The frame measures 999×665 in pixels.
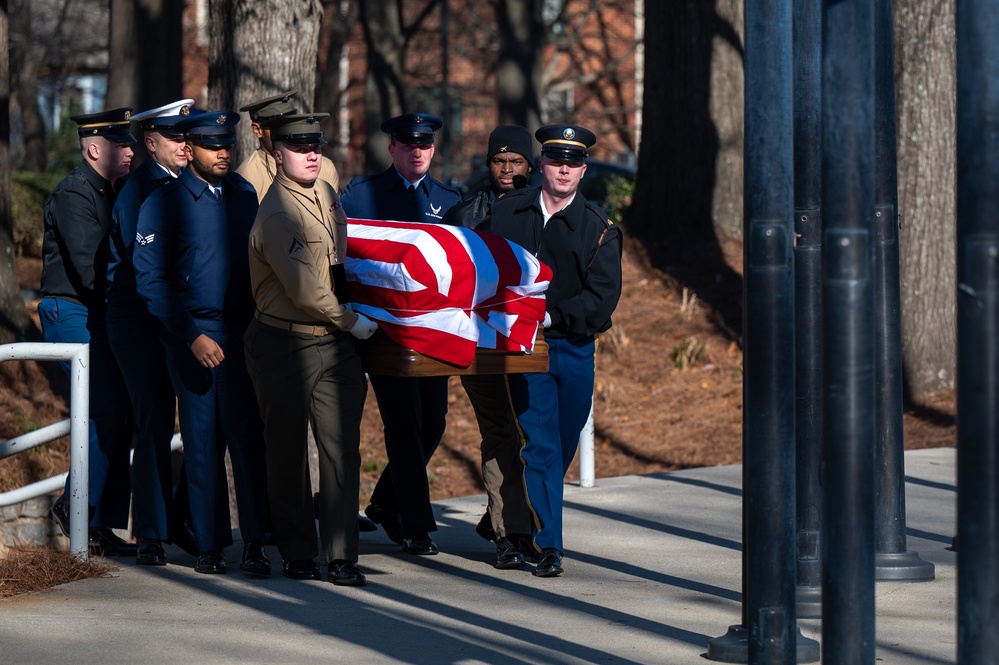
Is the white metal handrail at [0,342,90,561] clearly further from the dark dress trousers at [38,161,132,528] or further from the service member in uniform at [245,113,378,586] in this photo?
the service member in uniform at [245,113,378,586]

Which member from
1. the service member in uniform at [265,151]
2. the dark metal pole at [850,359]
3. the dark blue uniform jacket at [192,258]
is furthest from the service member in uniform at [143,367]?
the dark metal pole at [850,359]

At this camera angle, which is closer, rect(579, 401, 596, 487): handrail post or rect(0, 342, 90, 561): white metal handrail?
rect(0, 342, 90, 561): white metal handrail

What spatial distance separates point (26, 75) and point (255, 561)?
27.6 m

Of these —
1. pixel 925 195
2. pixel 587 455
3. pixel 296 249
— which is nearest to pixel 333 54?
pixel 925 195

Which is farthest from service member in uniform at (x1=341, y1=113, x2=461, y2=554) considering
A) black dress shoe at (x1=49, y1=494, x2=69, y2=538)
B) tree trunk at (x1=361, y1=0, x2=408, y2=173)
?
tree trunk at (x1=361, y1=0, x2=408, y2=173)

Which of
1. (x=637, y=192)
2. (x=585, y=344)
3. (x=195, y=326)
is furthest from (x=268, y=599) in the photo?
(x=637, y=192)

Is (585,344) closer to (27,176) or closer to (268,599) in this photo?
(268,599)

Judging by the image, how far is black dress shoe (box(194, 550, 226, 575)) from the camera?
7.03 m

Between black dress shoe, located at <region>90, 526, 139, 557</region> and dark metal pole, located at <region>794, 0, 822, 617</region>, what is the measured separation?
3.33m

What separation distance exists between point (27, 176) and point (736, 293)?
9.22 meters

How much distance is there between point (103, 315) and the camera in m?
7.57

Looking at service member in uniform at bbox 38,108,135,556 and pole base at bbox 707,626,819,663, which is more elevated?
service member in uniform at bbox 38,108,135,556

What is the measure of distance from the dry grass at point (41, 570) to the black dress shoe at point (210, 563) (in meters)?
0.41

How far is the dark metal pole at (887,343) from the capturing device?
21.9 ft
